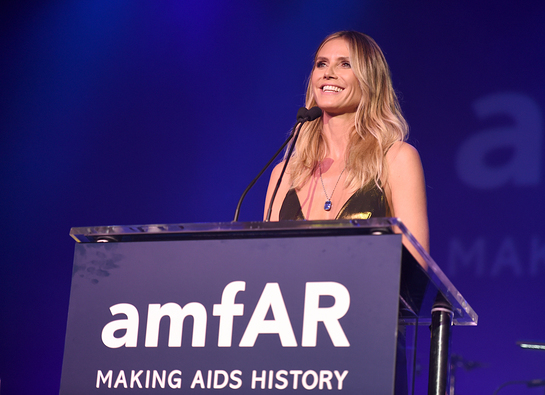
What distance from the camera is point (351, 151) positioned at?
214 cm

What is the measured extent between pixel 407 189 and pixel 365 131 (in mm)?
302

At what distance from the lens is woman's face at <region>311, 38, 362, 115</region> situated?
2178mm

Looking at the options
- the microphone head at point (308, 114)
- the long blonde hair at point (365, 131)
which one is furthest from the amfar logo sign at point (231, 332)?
the long blonde hair at point (365, 131)

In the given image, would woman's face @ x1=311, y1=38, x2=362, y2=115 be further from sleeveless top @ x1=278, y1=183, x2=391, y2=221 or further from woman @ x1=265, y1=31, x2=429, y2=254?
sleeveless top @ x1=278, y1=183, x2=391, y2=221

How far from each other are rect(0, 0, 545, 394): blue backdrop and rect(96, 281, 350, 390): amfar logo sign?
2.67 metres

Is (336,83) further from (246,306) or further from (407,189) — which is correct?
(246,306)

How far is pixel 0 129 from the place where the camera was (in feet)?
15.8

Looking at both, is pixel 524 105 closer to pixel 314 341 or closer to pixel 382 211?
pixel 382 211

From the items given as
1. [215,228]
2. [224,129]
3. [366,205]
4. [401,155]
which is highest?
[224,129]

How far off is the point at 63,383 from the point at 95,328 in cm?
11

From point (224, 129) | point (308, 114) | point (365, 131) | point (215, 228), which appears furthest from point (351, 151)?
point (224, 129)


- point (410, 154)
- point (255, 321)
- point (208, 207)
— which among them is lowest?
point (255, 321)

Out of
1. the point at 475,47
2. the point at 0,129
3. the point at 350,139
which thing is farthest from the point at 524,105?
the point at 0,129

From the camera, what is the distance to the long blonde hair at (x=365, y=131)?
2.06 m
